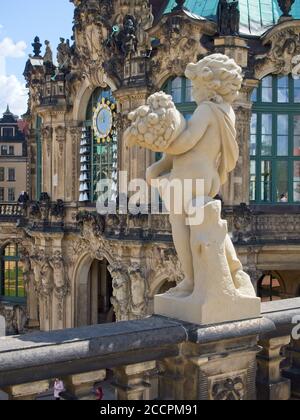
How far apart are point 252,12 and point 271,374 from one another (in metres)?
18.0

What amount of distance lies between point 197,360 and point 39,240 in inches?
814

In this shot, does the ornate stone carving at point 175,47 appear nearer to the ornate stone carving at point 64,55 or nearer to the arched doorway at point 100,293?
the ornate stone carving at point 64,55

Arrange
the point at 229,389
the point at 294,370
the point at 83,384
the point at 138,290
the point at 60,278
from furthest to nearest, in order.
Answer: the point at 60,278, the point at 138,290, the point at 294,370, the point at 229,389, the point at 83,384

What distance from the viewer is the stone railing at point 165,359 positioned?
4.84 m

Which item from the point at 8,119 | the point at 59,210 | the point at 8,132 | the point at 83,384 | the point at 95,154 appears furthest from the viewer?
the point at 8,119

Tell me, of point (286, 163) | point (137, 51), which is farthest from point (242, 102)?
point (137, 51)

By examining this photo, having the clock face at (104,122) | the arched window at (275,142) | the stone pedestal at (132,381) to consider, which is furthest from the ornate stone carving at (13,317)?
the stone pedestal at (132,381)

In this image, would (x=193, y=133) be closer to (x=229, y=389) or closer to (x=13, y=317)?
(x=229, y=389)

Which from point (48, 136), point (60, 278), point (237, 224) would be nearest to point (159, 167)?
point (237, 224)

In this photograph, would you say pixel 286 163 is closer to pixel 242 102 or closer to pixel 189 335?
pixel 242 102

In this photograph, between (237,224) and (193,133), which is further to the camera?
(237,224)

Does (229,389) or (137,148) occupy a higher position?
(137,148)

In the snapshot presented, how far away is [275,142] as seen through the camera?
2070 centimetres
